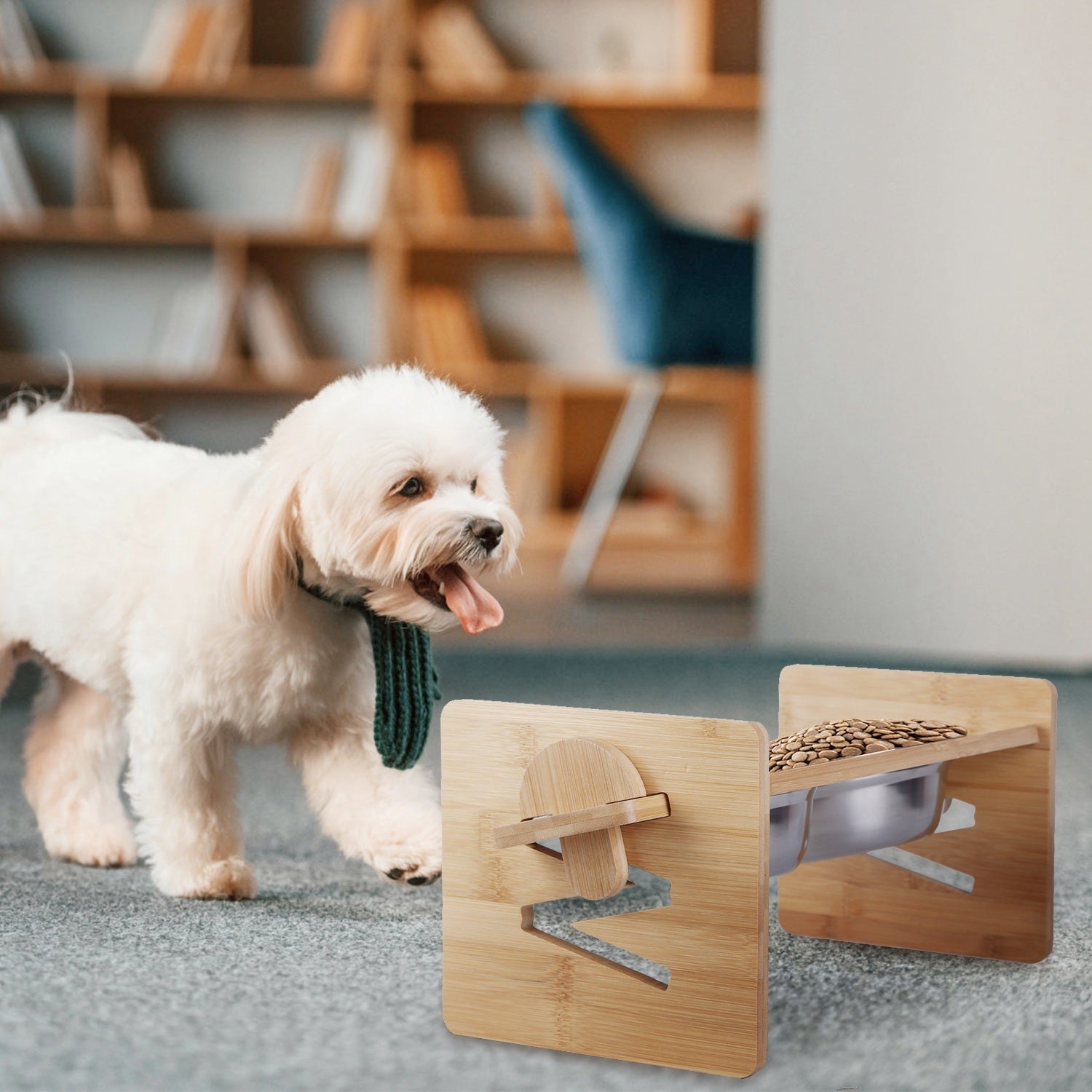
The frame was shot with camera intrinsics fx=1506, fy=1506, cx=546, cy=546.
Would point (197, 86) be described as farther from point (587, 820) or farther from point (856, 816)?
point (587, 820)

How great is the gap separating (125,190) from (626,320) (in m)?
1.70

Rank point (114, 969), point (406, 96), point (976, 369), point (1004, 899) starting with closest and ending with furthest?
point (114, 969)
point (1004, 899)
point (976, 369)
point (406, 96)

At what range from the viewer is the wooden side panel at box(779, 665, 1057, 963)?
3.84ft

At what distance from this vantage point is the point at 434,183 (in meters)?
4.24

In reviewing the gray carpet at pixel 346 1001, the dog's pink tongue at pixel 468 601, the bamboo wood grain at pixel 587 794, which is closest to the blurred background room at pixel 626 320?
the gray carpet at pixel 346 1001

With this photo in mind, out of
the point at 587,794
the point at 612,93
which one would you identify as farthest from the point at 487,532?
the point at 612,93

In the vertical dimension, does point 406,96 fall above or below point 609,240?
above

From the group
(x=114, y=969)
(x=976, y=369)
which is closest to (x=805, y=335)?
(x=976, y=369)

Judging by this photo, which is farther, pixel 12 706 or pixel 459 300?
Result: pixel 459 300

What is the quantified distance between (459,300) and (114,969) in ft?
11.2

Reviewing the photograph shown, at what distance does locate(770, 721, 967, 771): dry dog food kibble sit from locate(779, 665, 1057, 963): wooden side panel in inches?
2.6

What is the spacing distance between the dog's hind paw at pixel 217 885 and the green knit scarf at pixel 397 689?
6.5 inches

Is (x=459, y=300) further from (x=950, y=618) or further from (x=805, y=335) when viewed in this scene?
(x=950, y=618)

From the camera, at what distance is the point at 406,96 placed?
422cm
